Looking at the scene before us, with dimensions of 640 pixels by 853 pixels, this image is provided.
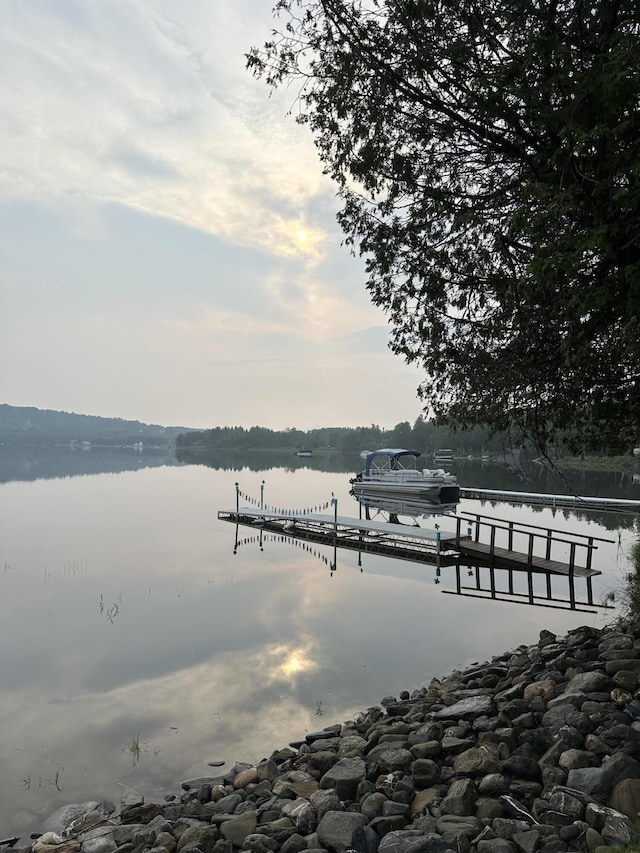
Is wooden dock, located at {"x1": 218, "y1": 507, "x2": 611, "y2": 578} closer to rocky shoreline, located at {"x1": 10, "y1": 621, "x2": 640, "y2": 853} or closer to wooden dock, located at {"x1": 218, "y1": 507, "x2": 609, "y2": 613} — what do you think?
wooden dock, located at {"x1": 218, "y1": 507, "x2": 609, "y2": 613}

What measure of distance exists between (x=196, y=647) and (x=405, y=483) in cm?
2991

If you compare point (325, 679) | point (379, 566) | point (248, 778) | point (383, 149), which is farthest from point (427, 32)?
point (379, 566)

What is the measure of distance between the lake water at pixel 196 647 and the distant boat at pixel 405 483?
1288 cm

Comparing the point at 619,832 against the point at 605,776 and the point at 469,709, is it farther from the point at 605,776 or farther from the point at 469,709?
the point at 469,709

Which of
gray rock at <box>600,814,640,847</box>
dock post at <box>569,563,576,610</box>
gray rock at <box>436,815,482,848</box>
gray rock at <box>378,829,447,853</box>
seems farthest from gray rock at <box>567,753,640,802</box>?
dock post at <box>569,563,576,610</box>

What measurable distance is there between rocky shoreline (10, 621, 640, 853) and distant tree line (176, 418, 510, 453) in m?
69.4

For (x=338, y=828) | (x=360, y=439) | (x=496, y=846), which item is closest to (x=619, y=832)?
(x=496, y=846)

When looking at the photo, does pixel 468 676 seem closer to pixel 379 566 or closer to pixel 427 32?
pixel 427 32

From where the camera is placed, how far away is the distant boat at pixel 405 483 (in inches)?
1521

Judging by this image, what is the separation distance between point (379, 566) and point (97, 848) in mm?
15318

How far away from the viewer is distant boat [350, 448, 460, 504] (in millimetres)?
38625

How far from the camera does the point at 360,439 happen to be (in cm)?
15200

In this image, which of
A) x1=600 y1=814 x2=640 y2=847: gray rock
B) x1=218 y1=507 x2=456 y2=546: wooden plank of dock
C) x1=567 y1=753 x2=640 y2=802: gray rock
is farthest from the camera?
x1=218 y1=507 x2=456 y2=546: wooden plank of dock

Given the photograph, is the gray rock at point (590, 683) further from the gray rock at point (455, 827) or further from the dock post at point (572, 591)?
the dock post at point (572, 591)
